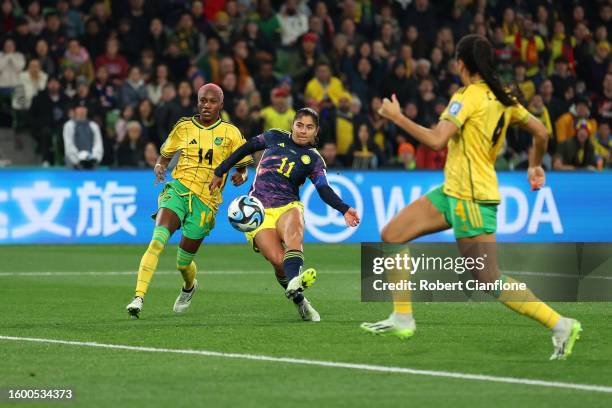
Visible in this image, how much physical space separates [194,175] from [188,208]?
1.14ft

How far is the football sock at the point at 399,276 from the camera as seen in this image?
9.98 metres

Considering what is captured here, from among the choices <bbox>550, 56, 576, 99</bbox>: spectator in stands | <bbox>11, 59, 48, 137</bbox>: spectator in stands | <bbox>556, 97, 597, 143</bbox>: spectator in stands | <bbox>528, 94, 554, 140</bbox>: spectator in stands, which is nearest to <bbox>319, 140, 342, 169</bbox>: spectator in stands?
<bbox>528, 94, 554, 140</bbox>: spectator in stands

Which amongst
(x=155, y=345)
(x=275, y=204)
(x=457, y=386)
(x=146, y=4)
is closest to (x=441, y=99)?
(x=146, y=4)

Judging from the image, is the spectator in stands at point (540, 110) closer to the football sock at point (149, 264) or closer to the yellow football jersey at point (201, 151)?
the yellow football jersey at point (201, 151)

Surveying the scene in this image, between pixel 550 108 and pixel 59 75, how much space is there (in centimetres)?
955

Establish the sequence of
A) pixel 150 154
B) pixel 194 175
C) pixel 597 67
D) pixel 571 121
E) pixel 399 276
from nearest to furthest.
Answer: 1. pixel 399 276
2. pixel 194 175
3. pixel 150 154
4. pixel 571 121
5. pixel 597 67

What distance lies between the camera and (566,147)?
25.5 metres

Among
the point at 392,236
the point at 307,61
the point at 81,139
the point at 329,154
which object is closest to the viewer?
the point at 392,236

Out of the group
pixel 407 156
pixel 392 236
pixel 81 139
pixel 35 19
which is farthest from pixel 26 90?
pixel 392 236

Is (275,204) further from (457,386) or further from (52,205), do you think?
(52,205)

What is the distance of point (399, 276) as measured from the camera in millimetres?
10070

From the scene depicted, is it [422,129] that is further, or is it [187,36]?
[187,36]

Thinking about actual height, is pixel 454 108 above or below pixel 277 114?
above

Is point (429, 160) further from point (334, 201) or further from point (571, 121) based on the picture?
point (334, 201)
